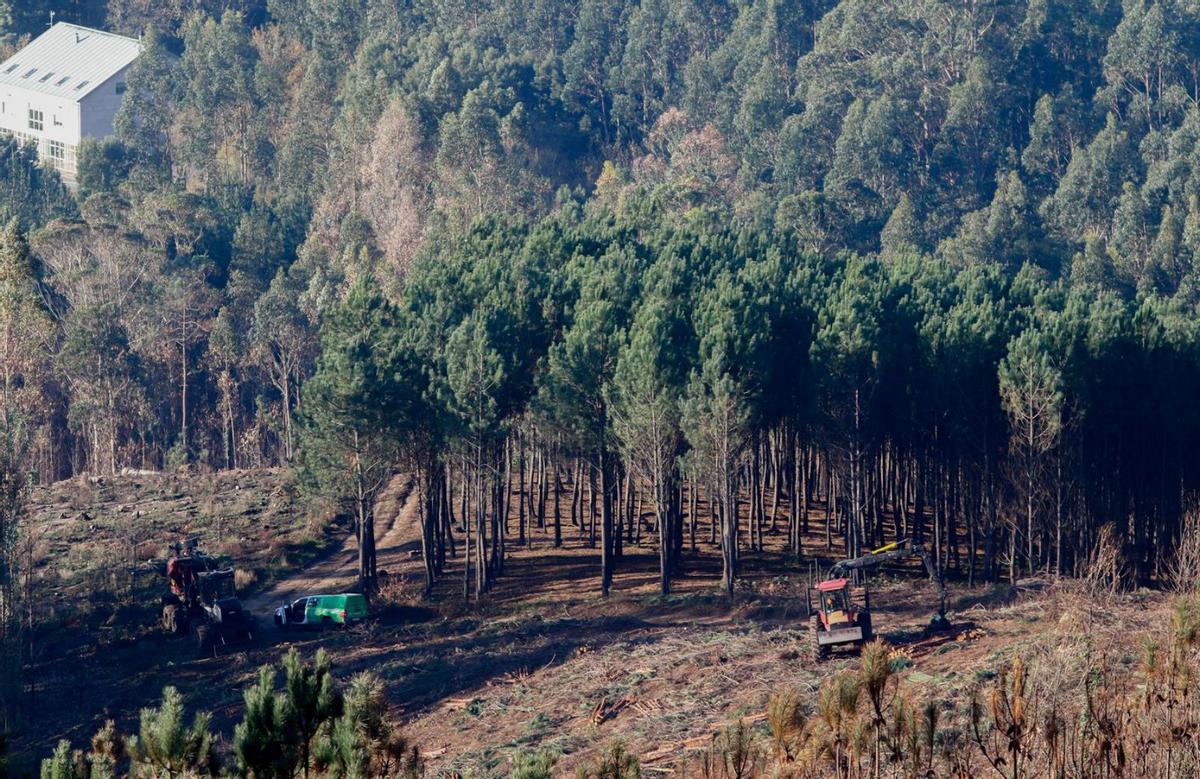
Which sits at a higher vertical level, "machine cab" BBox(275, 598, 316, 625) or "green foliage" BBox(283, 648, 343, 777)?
"green foliage" BBox(283, 648, 343, 777)

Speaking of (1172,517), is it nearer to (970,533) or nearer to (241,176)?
(970,533)

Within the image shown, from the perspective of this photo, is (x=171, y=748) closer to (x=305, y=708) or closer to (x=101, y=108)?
(x=305, y=708)

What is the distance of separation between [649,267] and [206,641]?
27408 mm

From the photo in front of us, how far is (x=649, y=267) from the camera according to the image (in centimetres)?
7119

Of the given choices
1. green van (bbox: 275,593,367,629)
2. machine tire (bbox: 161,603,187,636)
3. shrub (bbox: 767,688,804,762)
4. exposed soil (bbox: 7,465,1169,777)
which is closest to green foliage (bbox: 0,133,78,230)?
exposed soil (bbox: 7,465,1169,777)

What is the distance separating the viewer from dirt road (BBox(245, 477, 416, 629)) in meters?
60.7

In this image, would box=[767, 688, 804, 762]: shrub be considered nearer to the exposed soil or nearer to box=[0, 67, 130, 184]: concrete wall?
the exposed soil

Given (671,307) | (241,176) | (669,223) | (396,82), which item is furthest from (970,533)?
(241,176)

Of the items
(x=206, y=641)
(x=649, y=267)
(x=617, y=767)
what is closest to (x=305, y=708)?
(x=617, y=767)

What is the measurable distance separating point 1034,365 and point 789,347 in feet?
33.3

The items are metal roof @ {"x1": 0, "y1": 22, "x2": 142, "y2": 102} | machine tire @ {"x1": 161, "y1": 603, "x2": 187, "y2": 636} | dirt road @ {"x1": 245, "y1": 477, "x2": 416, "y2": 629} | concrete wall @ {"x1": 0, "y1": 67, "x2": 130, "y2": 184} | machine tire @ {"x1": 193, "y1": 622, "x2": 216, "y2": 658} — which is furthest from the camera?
metal roof @ {"x1": 0, "y1": 22, "x2": 142, "y2": 102}

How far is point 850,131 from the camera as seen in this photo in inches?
4717

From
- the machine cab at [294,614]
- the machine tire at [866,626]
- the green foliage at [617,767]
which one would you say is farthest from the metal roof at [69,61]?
the green foliage at [617,767]

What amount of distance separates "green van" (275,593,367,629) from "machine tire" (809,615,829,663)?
17.5 meters
